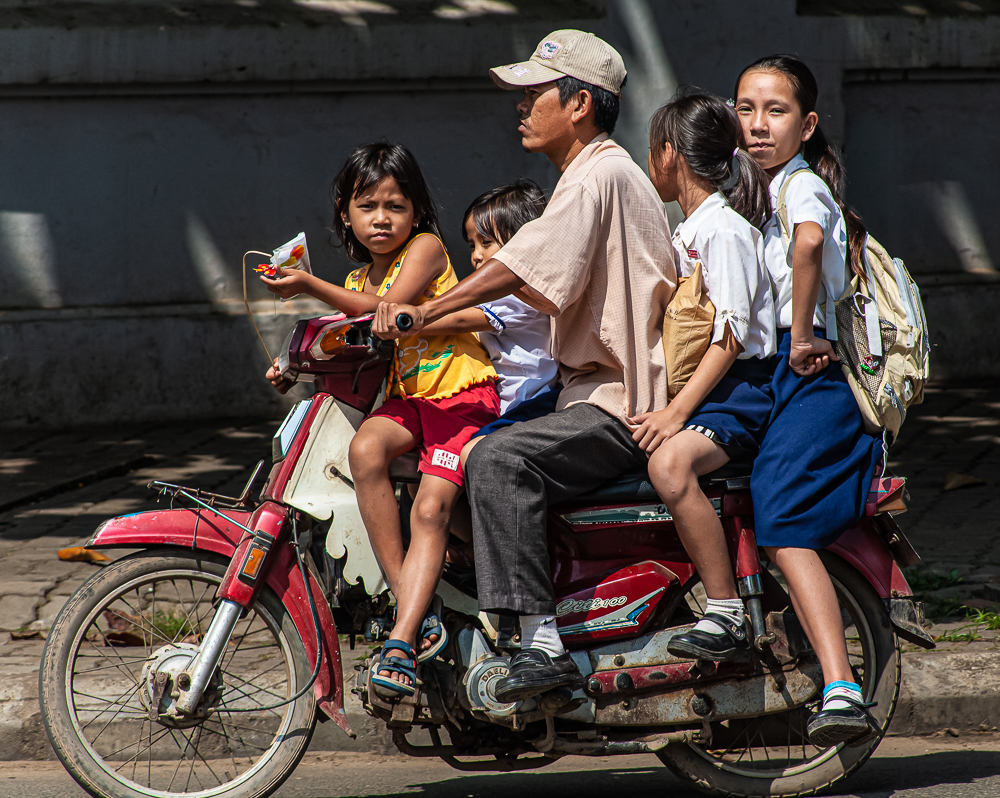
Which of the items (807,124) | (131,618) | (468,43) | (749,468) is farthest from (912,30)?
(131,618)

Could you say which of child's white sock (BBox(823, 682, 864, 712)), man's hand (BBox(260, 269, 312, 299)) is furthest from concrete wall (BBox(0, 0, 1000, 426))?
child's white sock (BBox(823, 682, 864, 712))

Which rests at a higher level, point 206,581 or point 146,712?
point 206,581

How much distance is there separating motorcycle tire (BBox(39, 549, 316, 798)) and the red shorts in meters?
0.59

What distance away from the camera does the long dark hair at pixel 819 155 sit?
3.29m

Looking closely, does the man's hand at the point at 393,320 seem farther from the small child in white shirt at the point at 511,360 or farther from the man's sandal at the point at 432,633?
the man's sandal at the point at 432,633

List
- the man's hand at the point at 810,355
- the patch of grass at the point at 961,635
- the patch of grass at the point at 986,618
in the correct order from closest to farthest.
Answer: the man's hand at the point at 810,355, the patch of grass at the point at 961,635, the patch of grass at the point at 986,618

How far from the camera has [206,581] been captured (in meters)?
3.24

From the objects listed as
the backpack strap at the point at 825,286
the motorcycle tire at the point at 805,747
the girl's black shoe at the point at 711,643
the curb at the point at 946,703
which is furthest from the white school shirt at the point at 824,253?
the curb at the point at 946,703

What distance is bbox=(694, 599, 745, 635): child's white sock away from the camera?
3111 millimetres

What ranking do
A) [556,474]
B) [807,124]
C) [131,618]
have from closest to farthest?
1. [556,474]
2. [807,124]
3. [131,618]

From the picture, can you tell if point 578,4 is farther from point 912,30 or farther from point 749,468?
point 749,468

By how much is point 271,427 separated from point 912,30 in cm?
596

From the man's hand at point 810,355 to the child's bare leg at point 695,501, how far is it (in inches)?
12.8

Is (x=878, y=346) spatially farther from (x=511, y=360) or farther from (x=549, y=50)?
(x=549, y=50)
